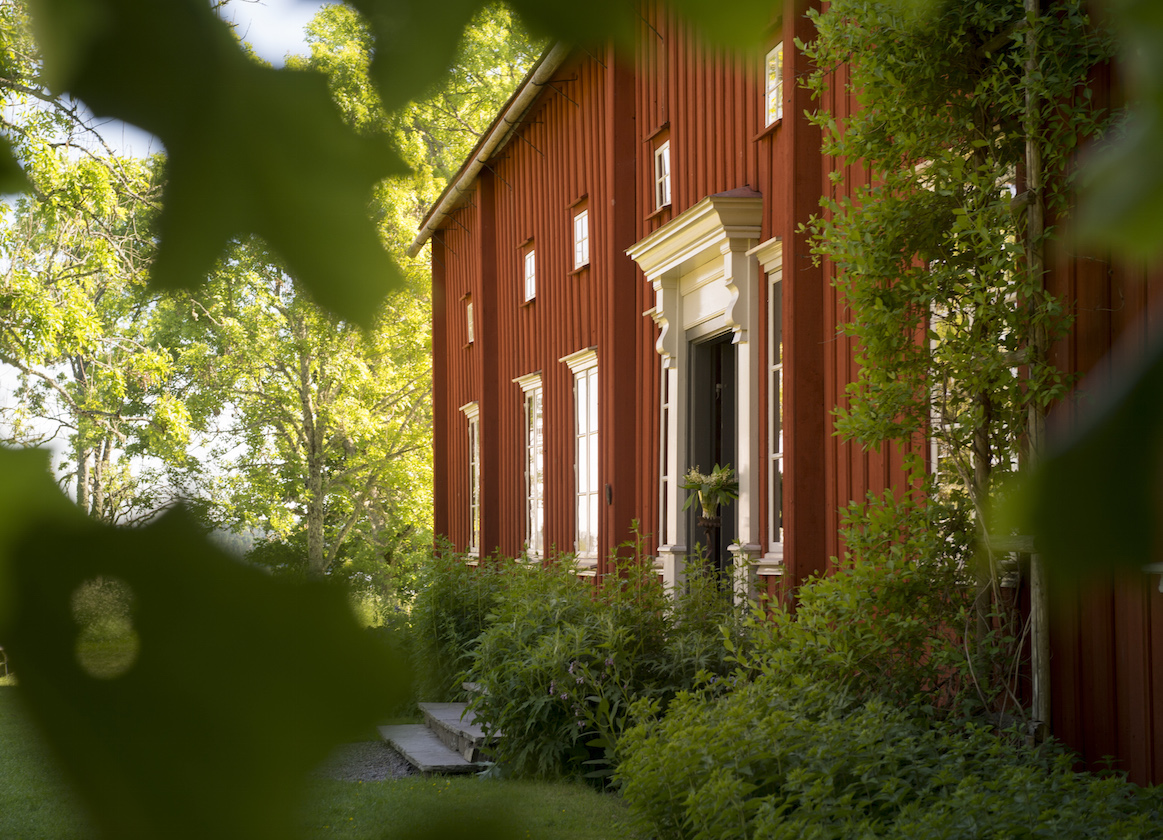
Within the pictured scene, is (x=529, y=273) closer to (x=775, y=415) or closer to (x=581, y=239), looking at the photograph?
→ (x=581, y=239)

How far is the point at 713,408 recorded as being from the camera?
7977 millimetres

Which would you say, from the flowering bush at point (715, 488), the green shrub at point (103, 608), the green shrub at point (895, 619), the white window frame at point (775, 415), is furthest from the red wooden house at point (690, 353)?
the green shrub at point (103, 608)

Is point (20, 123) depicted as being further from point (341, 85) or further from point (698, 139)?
point (698, 139)

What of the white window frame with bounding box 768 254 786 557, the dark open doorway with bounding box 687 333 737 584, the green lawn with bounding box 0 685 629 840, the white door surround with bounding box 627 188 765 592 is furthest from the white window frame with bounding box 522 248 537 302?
the green lawn with bounding box 0 685 629 840

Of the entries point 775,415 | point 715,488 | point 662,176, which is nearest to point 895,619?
point 775,415

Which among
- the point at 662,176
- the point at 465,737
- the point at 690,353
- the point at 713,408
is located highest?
the point at 662,176

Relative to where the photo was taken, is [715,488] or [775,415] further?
[715,488]

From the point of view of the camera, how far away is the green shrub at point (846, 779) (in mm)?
3010

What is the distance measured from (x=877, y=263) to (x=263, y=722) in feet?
13.7

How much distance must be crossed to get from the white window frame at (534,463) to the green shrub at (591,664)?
4042 mm

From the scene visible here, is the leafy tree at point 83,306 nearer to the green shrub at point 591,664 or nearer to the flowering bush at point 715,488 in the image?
the green shrub at point 591,664

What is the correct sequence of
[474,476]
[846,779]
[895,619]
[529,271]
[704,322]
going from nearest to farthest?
[846,779] < [895,619] < [704,322] < [529,271] < [474,476]

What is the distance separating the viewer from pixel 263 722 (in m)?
0.31

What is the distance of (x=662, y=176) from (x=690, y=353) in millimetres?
1401
